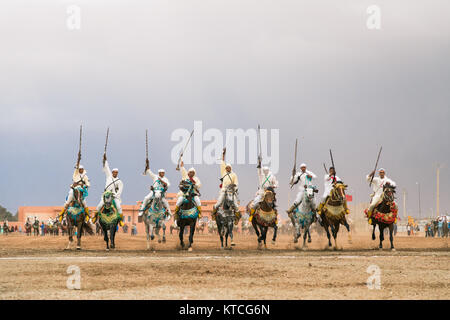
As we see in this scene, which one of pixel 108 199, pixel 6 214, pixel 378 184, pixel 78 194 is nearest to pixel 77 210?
pixel 78 194

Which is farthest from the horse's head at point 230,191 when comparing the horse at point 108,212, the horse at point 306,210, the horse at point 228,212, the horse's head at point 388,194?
the horse's head at point 388,194

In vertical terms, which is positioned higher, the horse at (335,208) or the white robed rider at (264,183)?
the white robed rider at (264,183)

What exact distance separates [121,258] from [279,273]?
633 cm

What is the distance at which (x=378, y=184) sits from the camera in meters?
24.5

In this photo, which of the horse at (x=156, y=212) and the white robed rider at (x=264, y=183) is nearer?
the horse at (x=156, y=212)

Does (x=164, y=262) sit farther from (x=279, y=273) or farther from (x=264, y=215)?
(x=264, y=215)

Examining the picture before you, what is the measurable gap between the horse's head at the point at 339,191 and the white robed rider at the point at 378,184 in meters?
1.18

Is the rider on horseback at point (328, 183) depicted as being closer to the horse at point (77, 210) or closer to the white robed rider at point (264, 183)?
the white robed rider at point (264, 183)

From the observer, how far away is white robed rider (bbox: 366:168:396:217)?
24250 millimetres

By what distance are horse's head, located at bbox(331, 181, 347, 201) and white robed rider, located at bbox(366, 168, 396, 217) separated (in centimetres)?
118

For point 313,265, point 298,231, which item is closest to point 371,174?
point 298,231

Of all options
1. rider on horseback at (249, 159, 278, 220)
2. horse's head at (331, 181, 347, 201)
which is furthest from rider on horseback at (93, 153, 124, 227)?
horse's head at (331, 181, 347, 201)

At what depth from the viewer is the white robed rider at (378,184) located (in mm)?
24250

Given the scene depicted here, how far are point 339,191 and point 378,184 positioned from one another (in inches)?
66.1
